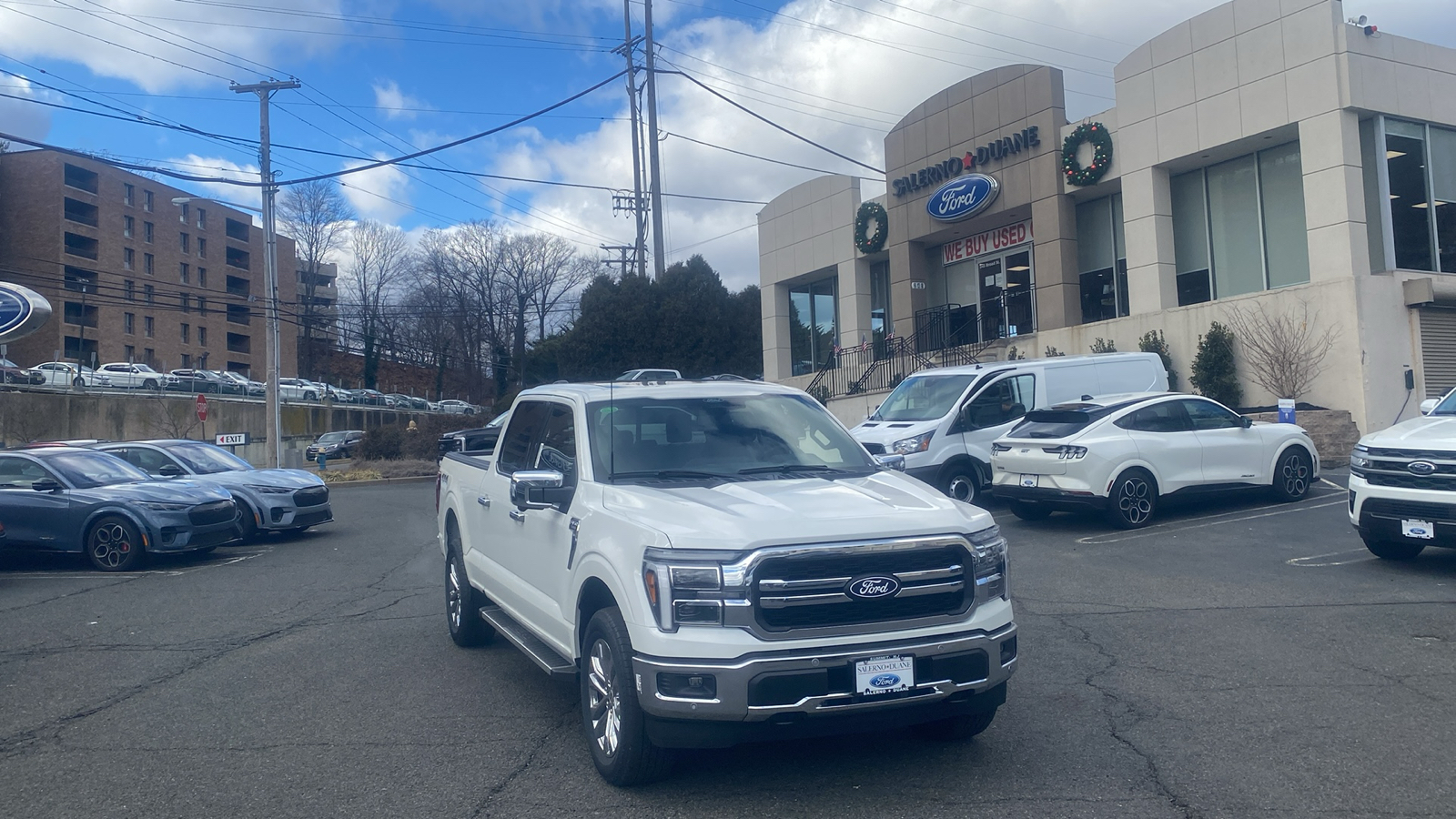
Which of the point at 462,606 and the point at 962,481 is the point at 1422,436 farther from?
the point at 462,606

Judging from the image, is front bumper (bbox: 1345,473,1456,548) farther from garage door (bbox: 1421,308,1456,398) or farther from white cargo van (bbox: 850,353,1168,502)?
garage door (bbox: 1421,308,1456,398)

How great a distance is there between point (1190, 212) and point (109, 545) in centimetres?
2140

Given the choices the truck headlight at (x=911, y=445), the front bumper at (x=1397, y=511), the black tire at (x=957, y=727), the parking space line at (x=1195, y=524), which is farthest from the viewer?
the truck headlight at (x=911, y=445)

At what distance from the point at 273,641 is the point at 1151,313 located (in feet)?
63.1

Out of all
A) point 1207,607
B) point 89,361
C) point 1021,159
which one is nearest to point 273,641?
point 1207,607

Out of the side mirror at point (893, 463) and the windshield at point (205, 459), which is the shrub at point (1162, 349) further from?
the windshield at point (205, 459)

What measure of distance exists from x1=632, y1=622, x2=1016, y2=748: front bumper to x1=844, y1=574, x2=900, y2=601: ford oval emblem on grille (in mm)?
203

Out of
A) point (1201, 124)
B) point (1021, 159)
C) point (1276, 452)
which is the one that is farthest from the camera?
point (1021, 159)

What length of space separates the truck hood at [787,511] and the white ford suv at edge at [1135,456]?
743 centimetres

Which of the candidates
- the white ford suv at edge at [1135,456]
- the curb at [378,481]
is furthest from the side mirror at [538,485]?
the curb at [378,481]

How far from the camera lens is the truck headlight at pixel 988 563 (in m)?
4.61

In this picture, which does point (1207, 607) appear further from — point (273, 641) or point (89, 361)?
point (89, 361)

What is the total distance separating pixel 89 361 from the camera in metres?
71.8

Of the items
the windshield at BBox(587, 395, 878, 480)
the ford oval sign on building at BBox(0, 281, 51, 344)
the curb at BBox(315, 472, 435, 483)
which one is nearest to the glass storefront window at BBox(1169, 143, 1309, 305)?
the windshield at BBox(587, 395, 878, 480)
